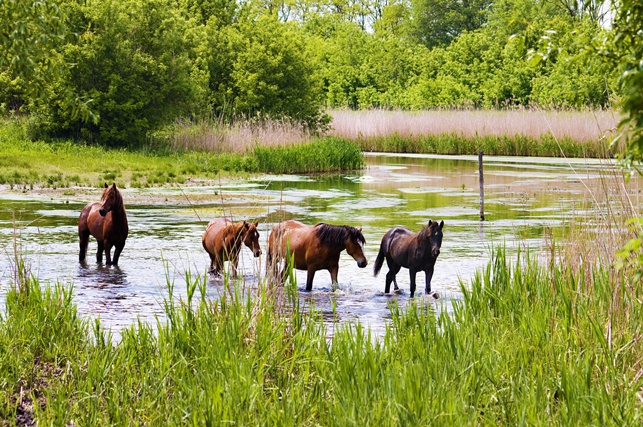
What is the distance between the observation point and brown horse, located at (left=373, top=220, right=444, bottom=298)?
36.2 feet

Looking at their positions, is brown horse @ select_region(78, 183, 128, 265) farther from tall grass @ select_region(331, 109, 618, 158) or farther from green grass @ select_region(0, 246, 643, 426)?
tall grass @ select_region(331, 109, 618, 158)

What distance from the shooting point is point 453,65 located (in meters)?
67.2

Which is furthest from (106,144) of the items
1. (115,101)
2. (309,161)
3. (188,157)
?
(309,161)

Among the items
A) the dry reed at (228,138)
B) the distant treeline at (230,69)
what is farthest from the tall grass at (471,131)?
the dry reed at (228,138)

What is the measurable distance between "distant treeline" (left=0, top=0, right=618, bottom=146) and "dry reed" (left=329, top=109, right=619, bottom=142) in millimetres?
1509

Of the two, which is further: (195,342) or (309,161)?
(309,161)

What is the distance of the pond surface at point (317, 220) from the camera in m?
11.2

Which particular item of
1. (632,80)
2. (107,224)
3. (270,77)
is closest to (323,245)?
(107,224)

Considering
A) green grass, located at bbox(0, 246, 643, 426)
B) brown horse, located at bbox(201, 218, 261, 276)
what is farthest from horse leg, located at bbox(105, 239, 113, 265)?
green grass, located at bbox(0, 246, 643, 426)

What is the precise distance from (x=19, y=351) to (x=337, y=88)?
66.6 metres

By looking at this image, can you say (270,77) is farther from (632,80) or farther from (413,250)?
(632,80)

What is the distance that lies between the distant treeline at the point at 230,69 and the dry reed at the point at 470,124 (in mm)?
1509

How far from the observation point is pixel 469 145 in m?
44.9

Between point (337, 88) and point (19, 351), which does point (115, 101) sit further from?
point (337, 88)
